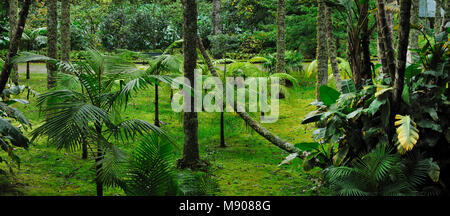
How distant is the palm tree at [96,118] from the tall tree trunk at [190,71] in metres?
1.00

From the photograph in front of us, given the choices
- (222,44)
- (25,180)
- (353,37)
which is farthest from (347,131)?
(222,44)

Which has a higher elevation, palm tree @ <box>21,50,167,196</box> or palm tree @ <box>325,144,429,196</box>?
palm tree @ <box>21,50,167,196</box>

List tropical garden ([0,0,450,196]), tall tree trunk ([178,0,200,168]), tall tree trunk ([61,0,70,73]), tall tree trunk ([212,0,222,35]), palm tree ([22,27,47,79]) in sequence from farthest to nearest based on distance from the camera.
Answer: tall tree trunk ([212,0,222,35]) → palm tree ([22,27,47,79]) → tall tree trunk ([61,0,70,73]) → tall tree trunk ([178,0,200,168]) → tropical garden ([0,0,450,196])

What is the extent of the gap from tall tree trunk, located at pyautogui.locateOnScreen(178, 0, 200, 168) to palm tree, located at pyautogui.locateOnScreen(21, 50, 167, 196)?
100 cm

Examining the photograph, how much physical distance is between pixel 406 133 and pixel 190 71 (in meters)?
2.91

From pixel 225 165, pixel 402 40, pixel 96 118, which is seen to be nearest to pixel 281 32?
pixel 225 165

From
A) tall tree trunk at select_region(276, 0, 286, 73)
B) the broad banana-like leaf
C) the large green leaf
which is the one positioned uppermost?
tall tree trunk at select_region(276, 0, 286, 73)

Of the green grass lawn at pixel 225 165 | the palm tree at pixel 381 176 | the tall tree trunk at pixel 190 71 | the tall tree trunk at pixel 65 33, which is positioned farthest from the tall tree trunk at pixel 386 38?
the tall tree trunk at pixel 65 33

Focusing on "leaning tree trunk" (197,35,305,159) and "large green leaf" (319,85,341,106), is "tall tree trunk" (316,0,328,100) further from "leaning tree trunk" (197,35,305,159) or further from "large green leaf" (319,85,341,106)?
"large green leaf" (319,85,341,106)

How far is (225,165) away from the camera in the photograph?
6320 millimetres

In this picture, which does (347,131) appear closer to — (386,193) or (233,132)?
(386,193)

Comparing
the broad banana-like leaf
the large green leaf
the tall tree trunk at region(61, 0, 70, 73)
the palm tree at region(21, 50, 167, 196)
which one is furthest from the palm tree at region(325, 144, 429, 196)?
the tall tree trunk at region(61, 0, 70, 73)

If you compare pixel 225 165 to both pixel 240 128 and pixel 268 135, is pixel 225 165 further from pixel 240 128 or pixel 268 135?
pixel 240 128

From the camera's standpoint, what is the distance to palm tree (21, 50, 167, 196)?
3.85m
